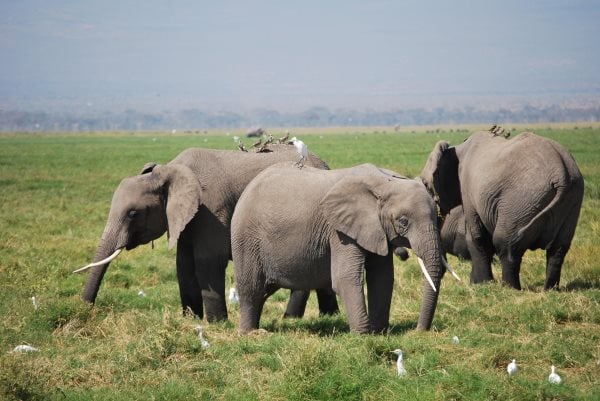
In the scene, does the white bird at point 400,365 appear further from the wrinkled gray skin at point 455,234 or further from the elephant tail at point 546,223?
the wrinkled gray skin at point 455,234

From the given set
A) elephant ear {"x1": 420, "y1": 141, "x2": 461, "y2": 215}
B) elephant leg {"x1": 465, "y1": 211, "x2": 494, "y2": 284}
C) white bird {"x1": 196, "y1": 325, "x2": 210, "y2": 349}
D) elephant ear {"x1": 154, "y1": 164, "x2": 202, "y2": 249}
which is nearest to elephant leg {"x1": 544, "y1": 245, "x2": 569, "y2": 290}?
elephant leg {"x1": 465, "y1": 211, "x2": 494, "y2": 284}

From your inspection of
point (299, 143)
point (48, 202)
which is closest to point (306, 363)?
point (299, 143)

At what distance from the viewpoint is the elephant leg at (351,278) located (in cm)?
943

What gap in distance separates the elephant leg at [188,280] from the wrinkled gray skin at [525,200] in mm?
4122

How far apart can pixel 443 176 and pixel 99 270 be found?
5810 mm

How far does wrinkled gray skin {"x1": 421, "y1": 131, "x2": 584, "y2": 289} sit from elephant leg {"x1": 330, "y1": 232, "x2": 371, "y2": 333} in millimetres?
3620

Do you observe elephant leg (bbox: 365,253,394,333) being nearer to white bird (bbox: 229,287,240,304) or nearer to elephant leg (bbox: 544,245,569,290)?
white bird (bbox: 229,287,240,304)

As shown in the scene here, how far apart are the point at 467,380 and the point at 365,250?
2.26 m

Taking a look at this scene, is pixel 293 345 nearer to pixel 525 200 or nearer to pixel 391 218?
pixel 391 218

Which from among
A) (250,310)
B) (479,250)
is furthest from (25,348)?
(479,250)

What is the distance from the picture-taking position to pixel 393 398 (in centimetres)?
754

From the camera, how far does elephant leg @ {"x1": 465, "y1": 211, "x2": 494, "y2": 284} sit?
1371 cm

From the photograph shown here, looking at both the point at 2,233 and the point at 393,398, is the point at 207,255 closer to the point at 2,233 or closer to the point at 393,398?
the point at 393,398

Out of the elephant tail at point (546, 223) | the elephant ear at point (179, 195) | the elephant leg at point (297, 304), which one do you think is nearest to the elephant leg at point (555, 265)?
the elephant tail at point (546, 223)
